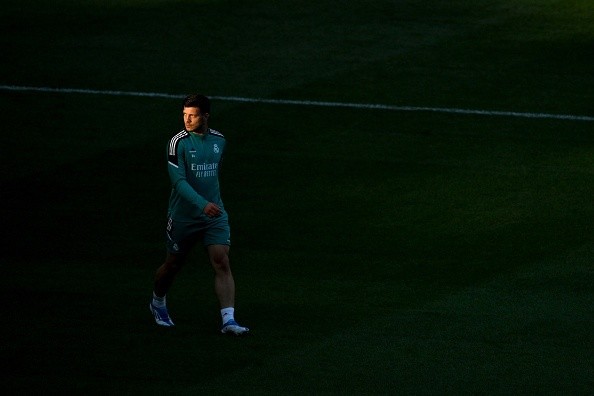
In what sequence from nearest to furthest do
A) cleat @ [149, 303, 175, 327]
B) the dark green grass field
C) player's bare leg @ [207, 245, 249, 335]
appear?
the dark green grass field < player's bare leg @ [207, 245, 249, 335] < cleat @ [149, 303, 175, 327]

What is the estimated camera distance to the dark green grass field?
9.18 meters

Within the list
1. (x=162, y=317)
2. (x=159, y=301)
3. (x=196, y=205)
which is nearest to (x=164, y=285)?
(x=159, y=301)

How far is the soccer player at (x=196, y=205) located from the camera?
9.35 meters

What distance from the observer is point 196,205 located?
923 centimetres

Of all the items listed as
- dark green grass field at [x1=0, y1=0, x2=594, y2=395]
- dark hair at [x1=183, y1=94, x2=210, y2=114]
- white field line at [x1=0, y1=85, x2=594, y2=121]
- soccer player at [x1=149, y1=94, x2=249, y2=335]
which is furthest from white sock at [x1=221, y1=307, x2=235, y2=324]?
white field line at [x1=0, y1=85, x2=594, y2=121]

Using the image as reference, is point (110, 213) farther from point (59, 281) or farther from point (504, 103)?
point (504, 103)

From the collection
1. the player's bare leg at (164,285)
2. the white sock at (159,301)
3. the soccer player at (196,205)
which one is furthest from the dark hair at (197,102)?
the white sock at (159,301)

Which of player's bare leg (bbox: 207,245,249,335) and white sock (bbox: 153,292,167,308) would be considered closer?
player's bare leg (bbox: 207,245,249,335)

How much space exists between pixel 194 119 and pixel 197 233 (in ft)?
2.98

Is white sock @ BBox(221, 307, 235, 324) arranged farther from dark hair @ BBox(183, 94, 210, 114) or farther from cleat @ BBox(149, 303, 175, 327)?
dark hair @ BBox(183, 94, 210, 114)

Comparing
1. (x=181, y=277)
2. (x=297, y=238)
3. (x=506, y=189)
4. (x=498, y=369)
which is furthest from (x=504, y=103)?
(x=498, y=369)

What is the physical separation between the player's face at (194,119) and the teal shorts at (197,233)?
2.31ft

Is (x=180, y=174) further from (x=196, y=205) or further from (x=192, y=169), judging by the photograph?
(x=196, y=205)

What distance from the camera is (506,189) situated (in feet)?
44.1
